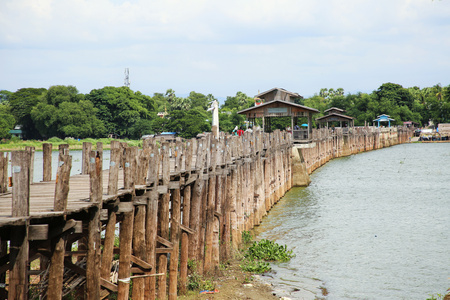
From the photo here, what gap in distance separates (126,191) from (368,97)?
3925 inches

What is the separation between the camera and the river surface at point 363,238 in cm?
1482

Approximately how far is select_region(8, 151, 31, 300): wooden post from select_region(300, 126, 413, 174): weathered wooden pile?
34.6 m

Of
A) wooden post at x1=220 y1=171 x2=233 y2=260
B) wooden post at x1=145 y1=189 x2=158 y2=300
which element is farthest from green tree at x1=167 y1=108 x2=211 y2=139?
wooden post at x1=145 y1=189 x2=158 y2=300

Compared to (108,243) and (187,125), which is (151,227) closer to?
(108,243)

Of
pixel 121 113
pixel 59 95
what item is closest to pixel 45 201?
pixel 59 95

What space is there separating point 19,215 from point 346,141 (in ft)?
212

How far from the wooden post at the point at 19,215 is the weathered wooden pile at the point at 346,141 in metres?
34.6

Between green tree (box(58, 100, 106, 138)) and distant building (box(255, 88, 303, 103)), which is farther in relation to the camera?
green tree (box(58, 100, 106, 138))

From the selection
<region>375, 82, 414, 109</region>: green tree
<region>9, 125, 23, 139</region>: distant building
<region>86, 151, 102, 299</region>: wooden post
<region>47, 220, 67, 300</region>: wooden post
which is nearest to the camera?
<region>47, 220, 67, 300</region>: wooden post

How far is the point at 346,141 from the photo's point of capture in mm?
67750

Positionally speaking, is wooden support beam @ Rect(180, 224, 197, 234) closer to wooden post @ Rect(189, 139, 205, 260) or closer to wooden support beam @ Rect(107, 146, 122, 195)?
wooden post @ Rect(189, 139, 205, 260)

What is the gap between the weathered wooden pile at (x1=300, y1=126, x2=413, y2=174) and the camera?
46.9 m

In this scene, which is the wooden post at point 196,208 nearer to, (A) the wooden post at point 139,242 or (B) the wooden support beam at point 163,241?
(B) the wooden support beam at point 163,241

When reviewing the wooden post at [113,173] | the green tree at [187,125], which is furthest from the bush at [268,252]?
the green tree at [187,125]
